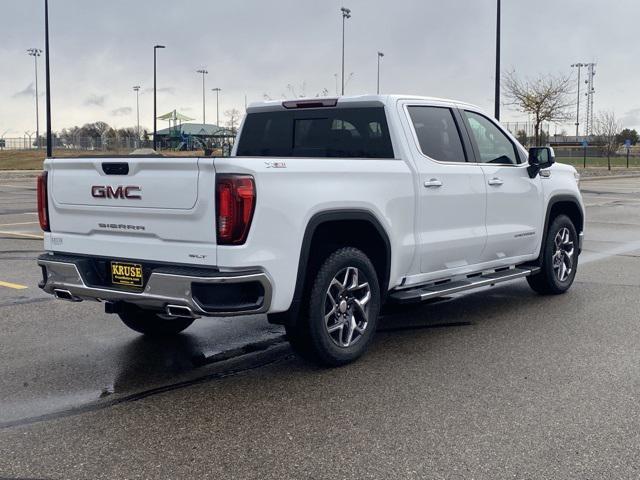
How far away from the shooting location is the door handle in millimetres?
6170

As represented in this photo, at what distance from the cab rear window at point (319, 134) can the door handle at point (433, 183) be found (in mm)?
354

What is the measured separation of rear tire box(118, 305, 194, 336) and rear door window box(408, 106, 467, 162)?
2.38 meters

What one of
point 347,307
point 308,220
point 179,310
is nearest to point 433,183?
point 347,307

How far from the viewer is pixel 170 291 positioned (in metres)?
4.84

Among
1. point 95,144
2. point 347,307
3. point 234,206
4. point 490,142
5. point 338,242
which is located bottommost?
point 347,307

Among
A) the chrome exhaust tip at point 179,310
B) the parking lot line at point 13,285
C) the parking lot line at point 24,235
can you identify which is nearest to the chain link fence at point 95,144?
the parking lot line at point 24,235

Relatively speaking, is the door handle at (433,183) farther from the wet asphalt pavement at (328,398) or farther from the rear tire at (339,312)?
the wet asphalt pavement at (328,398)

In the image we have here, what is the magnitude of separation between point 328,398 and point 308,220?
1135 mm

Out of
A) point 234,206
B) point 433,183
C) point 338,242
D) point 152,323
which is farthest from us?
point 152,323

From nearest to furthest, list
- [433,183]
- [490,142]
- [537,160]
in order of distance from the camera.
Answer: [433,183] → [490,142] → [537,160]

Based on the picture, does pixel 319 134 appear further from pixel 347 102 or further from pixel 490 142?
pixel 490 142

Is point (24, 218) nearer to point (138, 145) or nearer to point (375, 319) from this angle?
point (375, 319)

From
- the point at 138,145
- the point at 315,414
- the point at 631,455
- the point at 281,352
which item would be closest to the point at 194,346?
the point at 281,352

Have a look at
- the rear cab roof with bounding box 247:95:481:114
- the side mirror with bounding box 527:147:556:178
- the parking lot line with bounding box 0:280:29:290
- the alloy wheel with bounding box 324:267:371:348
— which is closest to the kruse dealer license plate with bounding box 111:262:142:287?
the alloy wheel with bounding box 324:267:371:348
